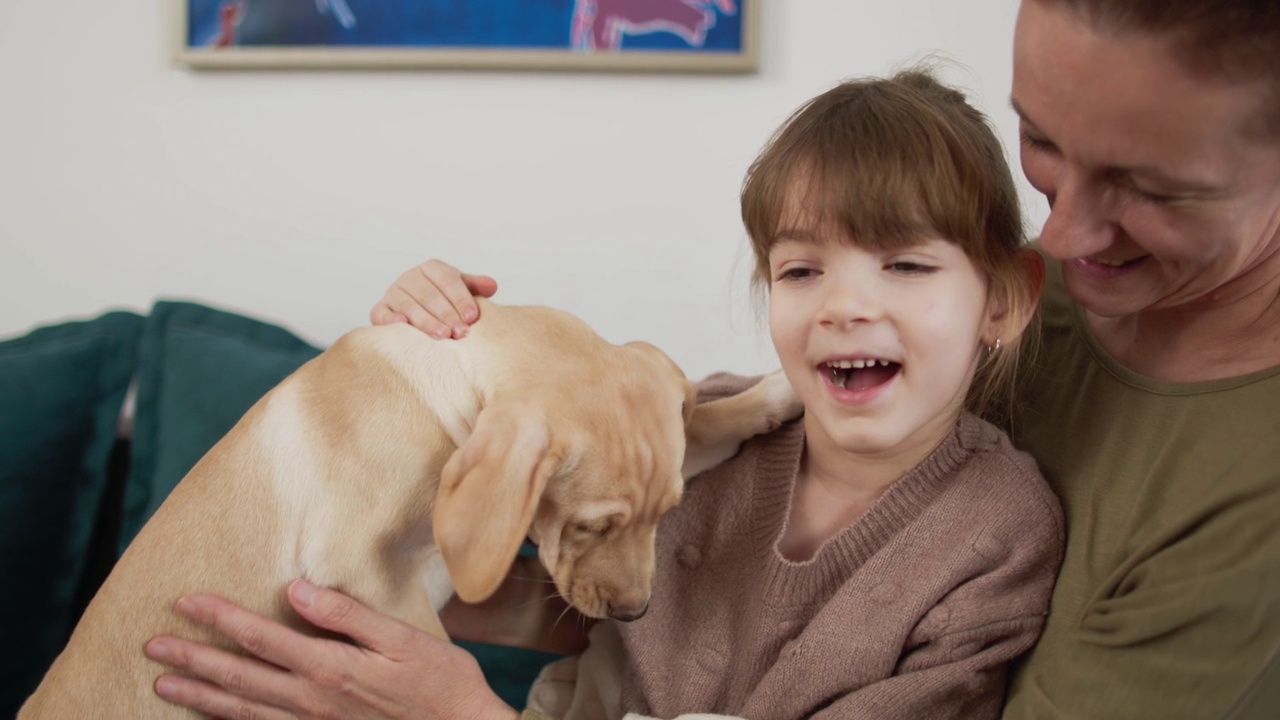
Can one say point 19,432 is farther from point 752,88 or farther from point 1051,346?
point 1051,346

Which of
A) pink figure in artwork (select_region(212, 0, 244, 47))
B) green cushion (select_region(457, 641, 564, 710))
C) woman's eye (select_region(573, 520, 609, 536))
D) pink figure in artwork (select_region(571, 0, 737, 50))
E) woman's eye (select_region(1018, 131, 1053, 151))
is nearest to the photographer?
woman's eye (select_region(1018, 131, 1053, 151))

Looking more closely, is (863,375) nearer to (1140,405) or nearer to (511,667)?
(1140,405)

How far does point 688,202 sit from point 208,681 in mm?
1295

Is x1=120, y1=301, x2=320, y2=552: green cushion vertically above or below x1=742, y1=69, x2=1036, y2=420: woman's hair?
below

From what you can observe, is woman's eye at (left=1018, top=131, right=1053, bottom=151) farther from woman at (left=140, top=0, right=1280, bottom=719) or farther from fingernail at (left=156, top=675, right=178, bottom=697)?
fingernail at (left=156, top=675, right=178, bottom=697)

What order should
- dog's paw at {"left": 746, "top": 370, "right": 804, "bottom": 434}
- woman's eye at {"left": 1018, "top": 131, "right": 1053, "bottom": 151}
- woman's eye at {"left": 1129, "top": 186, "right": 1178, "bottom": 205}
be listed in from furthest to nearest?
dog's paw at {"left": 746, "top": 370, "right": 804, "bottom": 434} → woman's eye at {"left": 1018, "top": 131, "right": 1053, "bottom": 151} → woman's eye at {"left": 1129, "top": 186, "right": 1178, "bottom": 205}

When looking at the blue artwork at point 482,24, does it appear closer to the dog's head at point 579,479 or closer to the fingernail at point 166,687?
the dog's head at point 579,479

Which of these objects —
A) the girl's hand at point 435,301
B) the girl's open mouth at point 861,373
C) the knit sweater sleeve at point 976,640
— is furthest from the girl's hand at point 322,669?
the girl's open mouth at point 861,373

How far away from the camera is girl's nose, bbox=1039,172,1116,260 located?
103 centimetres

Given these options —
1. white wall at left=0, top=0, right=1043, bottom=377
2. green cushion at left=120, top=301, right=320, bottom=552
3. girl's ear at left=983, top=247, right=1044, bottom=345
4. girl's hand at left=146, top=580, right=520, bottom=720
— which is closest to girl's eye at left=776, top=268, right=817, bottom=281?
girl's ear at left=983, top=247, right=1044, bottom=345

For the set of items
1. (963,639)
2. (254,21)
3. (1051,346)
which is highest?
(254,21)

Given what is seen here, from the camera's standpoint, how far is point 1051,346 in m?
Result: 1.34

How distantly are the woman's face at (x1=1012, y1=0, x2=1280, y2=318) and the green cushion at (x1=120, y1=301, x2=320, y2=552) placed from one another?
1.34m

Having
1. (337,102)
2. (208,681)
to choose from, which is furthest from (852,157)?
(337,102)
